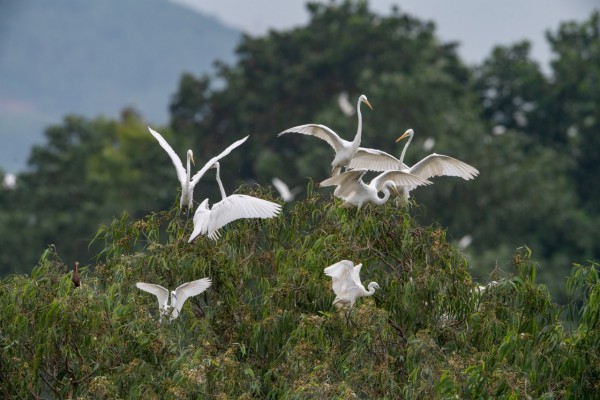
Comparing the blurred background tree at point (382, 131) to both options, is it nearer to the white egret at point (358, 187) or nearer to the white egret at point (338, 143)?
the white egret at point (338, 143)

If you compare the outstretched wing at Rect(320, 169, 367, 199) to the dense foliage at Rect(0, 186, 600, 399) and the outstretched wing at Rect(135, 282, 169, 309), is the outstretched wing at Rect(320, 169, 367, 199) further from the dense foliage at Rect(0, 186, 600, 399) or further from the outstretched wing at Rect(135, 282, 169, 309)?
the outstretched wing at Rect(135, 282, 169, 309)

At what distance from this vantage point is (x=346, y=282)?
9828mm

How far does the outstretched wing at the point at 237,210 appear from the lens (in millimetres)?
10320

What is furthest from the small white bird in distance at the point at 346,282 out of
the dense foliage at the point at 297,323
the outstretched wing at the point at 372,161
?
the outstretched wing at the point at 372,161

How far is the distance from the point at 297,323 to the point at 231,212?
38.7 inches

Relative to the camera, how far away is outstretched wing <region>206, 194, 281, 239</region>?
1032cm

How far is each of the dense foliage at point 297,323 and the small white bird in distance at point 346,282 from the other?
17cm

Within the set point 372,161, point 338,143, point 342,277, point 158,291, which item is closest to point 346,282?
point 342,277

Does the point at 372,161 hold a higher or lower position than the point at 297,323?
higher

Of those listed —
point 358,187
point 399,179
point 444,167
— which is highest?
point 444,167

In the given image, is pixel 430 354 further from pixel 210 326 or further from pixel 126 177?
pixel 126 177

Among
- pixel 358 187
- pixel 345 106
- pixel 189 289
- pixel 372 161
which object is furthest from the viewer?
pixel 345 106

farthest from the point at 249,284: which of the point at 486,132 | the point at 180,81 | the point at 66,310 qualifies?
the point at 180,81

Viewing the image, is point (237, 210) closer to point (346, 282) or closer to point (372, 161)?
point (346, 282)
